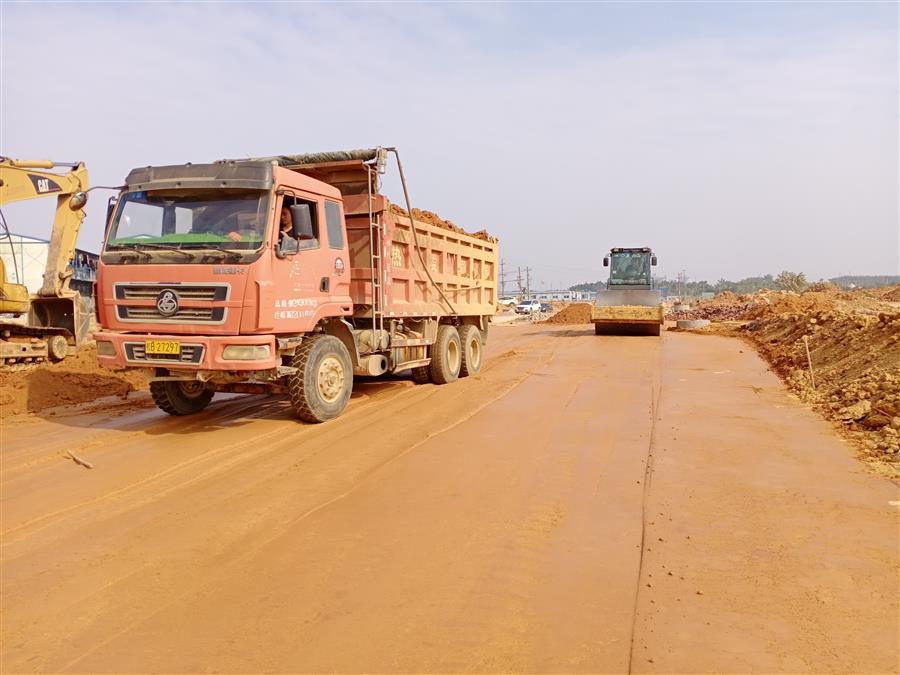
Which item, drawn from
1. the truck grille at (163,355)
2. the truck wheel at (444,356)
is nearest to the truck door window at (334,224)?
the truck grille at (163,355)

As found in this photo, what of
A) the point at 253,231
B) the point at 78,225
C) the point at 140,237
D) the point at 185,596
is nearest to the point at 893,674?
the point at 185,596

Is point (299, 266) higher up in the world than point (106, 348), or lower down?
higher up

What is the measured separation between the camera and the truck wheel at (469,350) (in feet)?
38.3

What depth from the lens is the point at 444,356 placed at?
10.8 meters

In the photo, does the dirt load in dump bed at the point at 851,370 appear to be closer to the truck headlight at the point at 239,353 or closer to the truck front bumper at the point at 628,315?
the truck front bumper at the point at 628,315

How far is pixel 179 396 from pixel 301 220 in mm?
2781

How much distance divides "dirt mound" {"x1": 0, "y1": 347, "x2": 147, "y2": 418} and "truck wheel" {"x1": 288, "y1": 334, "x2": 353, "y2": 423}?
4.29 meters

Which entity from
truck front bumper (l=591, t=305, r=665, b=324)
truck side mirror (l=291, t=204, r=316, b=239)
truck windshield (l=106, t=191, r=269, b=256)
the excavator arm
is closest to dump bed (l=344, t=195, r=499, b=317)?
truck side mirror (l=291, t=204, r=316, b=239)

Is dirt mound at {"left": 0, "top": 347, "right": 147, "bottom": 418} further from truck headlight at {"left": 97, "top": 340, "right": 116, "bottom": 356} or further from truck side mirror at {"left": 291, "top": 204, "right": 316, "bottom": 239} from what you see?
truck side mirror at {"left": 291, "top": 204, "right": 316, "bottom": 239}

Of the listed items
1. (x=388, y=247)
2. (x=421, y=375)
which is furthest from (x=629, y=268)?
(x=388, y=247)

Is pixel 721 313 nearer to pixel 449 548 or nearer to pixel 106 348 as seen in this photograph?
pixel 106 348

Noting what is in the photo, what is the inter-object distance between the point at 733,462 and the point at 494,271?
857 centimetres

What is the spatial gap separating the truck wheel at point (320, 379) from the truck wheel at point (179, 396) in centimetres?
133

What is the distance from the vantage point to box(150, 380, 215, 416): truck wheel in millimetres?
7898
